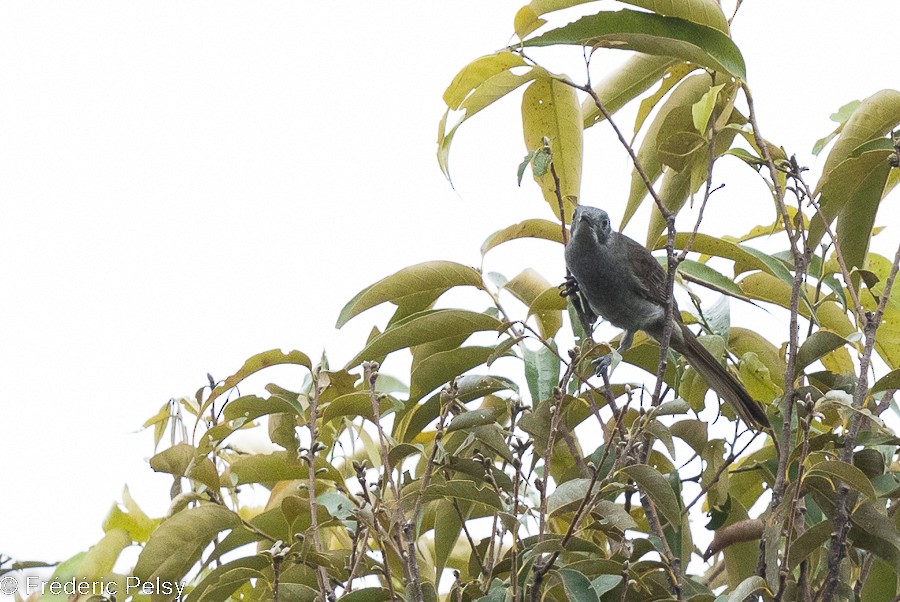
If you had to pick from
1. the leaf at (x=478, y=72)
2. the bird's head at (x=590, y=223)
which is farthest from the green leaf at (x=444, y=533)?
the bird's head at (x=590, y=223)

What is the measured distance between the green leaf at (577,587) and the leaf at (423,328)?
61 cm

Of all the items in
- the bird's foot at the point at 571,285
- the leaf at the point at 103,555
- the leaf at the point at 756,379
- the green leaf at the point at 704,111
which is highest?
the green leaf at the point at 704,111

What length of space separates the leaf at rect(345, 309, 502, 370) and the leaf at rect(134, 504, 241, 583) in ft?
1.36

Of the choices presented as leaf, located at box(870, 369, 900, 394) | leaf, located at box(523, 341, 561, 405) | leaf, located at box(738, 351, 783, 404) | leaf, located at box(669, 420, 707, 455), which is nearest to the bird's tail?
leaf, located at box(738, 351, 783, 404)

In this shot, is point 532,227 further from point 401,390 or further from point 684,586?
point 684,586

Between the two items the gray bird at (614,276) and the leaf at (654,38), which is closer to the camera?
the leaf at (654,38)

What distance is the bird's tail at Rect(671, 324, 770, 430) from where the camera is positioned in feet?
6.88

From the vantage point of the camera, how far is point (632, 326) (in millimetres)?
3133

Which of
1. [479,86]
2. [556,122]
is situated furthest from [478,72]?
[556,122]

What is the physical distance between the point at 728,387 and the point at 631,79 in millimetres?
743

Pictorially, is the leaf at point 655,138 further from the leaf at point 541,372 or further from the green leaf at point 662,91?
the leaf at point 541,372

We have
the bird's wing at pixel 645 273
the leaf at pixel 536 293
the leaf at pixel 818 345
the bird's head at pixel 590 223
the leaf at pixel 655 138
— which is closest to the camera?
the leaf at pixel 818 345

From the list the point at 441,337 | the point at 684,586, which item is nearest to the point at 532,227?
the point at 441,337

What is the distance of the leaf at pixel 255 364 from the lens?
1951 mm
